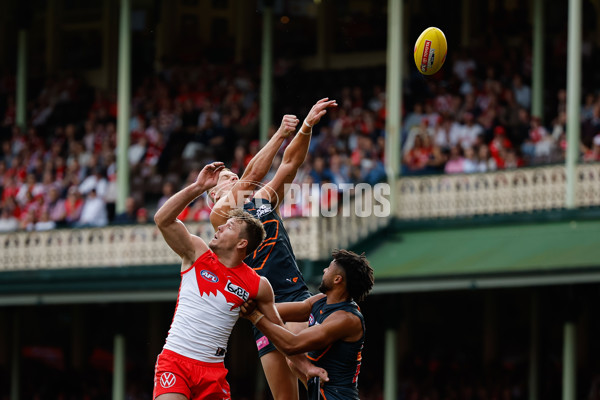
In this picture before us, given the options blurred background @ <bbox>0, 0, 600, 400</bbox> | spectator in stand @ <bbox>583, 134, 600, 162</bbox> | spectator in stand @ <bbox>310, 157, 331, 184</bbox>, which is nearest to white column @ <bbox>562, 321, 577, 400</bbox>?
blurred background @ <bbox>0, 0, 600, 400</bbox>

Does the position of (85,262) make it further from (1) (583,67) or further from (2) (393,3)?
(1) (583,67)

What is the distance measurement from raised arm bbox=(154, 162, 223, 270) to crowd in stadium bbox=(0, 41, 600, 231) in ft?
33.3

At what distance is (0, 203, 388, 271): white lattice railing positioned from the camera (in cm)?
1894

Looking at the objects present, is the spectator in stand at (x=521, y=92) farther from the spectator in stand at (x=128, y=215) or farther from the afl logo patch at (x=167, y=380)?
the afl logo patch at (x=167, y=380)

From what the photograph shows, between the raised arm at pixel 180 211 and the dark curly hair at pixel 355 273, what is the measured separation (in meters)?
1.03

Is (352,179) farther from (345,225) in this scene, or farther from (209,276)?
(209,276)

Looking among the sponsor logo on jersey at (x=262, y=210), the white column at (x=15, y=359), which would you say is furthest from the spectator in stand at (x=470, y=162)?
the white column at (x=15, y=359)

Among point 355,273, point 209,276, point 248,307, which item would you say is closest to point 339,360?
point 355,273

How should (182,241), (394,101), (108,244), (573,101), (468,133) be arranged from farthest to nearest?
(394,101), (108,244), (468,133), (573,101), (182,241)

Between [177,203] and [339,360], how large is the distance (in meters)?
1.70

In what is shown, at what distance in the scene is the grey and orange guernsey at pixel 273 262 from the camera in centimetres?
1020

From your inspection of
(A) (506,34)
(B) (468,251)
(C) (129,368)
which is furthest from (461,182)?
(C) (129,368)

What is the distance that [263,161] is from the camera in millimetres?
10312

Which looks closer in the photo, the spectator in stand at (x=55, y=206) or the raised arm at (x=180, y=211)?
the raised arm at (x=180, y=211)
